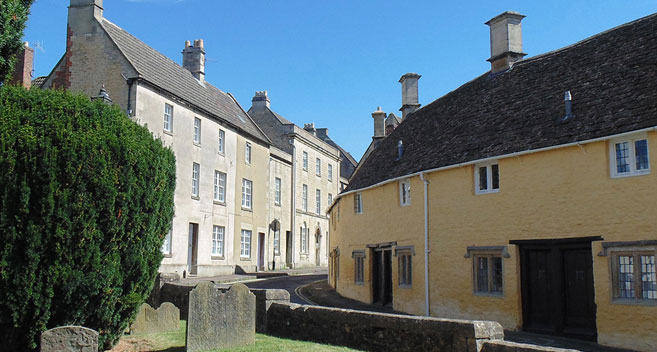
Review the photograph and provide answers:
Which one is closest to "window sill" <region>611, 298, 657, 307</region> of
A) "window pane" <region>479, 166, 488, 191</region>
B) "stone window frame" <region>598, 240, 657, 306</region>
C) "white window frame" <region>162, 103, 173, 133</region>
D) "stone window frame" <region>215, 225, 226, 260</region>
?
"stone window frame" <region>598, 240, 657, 306</region>

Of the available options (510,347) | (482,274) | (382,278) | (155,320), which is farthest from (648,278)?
(382,278)

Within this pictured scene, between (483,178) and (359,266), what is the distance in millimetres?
9932

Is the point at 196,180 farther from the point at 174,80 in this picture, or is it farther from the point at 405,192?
the point at 405,192

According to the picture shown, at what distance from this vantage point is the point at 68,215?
9.66 metres

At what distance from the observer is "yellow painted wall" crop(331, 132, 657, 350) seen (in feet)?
44.4

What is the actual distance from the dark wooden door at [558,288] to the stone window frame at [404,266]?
5164 millimetres

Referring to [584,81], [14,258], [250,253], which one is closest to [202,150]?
[250,253]

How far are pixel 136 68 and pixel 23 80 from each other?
30.0 feet

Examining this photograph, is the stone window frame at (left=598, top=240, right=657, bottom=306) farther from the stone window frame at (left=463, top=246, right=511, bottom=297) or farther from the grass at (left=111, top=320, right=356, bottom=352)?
the grass at (left=111, top=320, right=356, bottom=352)

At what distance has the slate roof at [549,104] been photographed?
48.2ft

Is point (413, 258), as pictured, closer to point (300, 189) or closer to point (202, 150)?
point (202, 150)

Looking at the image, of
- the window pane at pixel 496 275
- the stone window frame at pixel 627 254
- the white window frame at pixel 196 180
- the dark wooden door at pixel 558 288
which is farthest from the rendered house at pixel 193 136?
the stone window frame at pixel 627 254

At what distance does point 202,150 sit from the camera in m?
32.7

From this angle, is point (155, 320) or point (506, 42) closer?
point (155, 320)
